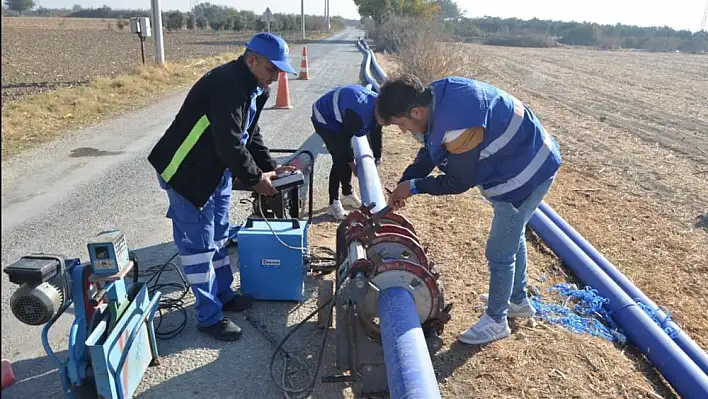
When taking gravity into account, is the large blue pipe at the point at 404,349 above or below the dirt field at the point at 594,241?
above

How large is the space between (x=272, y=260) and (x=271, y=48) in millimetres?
1530

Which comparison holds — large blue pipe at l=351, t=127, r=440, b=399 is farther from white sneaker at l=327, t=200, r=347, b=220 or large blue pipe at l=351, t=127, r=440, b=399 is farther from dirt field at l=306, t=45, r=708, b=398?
white sneaker at l=327, t=200, r=347, b=220

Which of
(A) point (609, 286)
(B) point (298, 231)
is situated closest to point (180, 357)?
(B) point (298, 231)

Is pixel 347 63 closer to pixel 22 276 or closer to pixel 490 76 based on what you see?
pixel 490 76

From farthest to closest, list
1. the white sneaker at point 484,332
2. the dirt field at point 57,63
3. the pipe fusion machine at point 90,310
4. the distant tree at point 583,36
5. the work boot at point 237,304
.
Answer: the distant tree at point 583,36
the dirt field at point 57,63
the work boot at point 237,304
the white sneaker at point 484,332
the pipe fusion machine at point 90,310

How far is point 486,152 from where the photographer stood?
3170 mm

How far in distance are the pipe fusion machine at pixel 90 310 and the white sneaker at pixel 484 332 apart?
2.08 m

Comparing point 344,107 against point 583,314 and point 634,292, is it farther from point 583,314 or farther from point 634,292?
point 634,292

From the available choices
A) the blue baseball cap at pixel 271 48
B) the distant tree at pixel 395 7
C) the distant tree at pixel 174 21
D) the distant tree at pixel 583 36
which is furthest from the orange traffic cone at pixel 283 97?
the distant tree at pixel 174 21

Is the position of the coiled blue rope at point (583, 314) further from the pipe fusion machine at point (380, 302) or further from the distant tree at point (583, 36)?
the distant tree at point (583, 36)

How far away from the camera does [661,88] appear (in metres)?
19.4

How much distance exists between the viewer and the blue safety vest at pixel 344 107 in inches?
212

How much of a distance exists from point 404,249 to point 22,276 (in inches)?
81.0

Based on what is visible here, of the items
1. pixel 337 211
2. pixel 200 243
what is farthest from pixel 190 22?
pixel 200 243
